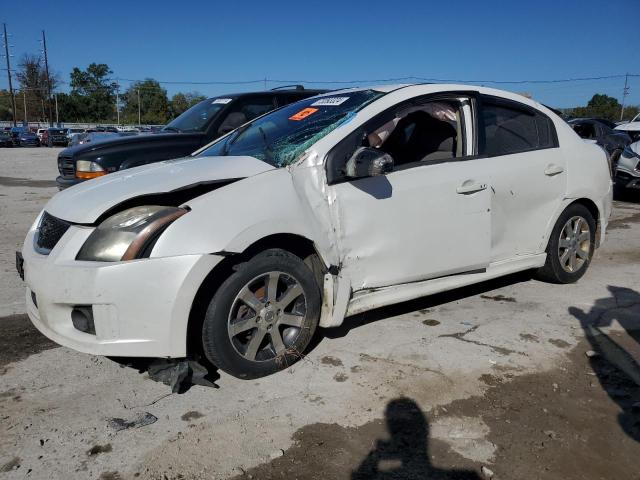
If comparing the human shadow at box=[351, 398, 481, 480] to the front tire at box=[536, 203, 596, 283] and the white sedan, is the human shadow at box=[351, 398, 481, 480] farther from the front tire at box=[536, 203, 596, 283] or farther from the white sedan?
the front tire at box=[536, 203, 596, 283]

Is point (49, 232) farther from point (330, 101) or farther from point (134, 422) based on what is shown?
point (330, 101)

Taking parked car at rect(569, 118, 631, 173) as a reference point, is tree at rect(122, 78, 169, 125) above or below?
above

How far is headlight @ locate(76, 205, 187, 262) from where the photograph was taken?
275 cm

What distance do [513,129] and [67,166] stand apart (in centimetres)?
555

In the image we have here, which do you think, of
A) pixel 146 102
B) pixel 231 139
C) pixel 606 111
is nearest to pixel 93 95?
pixel 146 102

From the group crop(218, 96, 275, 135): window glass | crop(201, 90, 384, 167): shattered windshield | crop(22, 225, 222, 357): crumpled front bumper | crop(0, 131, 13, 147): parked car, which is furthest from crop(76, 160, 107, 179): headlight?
crop(0, 131, 13, 147): parked car

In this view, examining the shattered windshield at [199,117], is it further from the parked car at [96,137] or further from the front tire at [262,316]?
the front tire at [262,316]

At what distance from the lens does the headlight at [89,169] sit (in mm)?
6508

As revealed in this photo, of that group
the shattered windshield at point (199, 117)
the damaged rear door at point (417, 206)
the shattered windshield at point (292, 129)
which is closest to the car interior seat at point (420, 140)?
the damaged rear door at point (417, 206)

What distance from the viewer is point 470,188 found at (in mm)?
3844

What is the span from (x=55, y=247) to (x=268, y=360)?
1337 mm

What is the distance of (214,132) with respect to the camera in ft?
23.5

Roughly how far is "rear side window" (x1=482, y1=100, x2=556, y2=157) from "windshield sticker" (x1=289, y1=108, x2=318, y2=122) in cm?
134

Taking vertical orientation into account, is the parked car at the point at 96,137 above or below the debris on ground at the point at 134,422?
above
